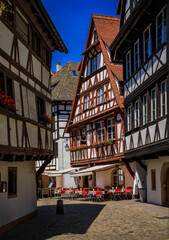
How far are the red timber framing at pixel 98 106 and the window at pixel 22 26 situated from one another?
11.7 m

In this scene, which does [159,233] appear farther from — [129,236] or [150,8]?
[150,8]

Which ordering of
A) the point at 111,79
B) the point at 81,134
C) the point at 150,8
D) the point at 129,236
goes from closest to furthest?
1. the point at 129,236
2. the point at 150,8
3. the point at 111,79
4. the point at 81,134

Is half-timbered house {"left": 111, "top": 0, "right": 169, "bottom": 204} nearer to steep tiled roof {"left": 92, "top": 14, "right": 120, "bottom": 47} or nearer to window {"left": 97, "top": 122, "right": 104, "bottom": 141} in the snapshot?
steep tiled roof {"left": 92, "top": 14, "right": 120, "bottom": 47}

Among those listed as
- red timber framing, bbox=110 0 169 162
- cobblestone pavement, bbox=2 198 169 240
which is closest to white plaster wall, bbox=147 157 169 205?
red timber framing, bbox=110 0 169 162

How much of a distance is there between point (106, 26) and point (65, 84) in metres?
10.3

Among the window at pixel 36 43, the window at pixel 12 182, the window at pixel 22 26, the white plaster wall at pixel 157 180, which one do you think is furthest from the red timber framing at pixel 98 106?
the window at pixel 12 182

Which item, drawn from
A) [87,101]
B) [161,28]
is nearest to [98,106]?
[87,101]

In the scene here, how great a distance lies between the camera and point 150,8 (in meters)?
16.3

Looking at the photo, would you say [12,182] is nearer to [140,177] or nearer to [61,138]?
[140,177]

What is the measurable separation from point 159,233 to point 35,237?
3.77 m

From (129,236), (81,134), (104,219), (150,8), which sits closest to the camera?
(129,236)

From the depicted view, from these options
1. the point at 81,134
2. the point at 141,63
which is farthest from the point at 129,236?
the point at 81,134

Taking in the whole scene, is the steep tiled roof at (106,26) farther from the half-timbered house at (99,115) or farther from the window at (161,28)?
the window at (161,28)

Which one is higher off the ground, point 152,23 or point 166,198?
point 152,23
